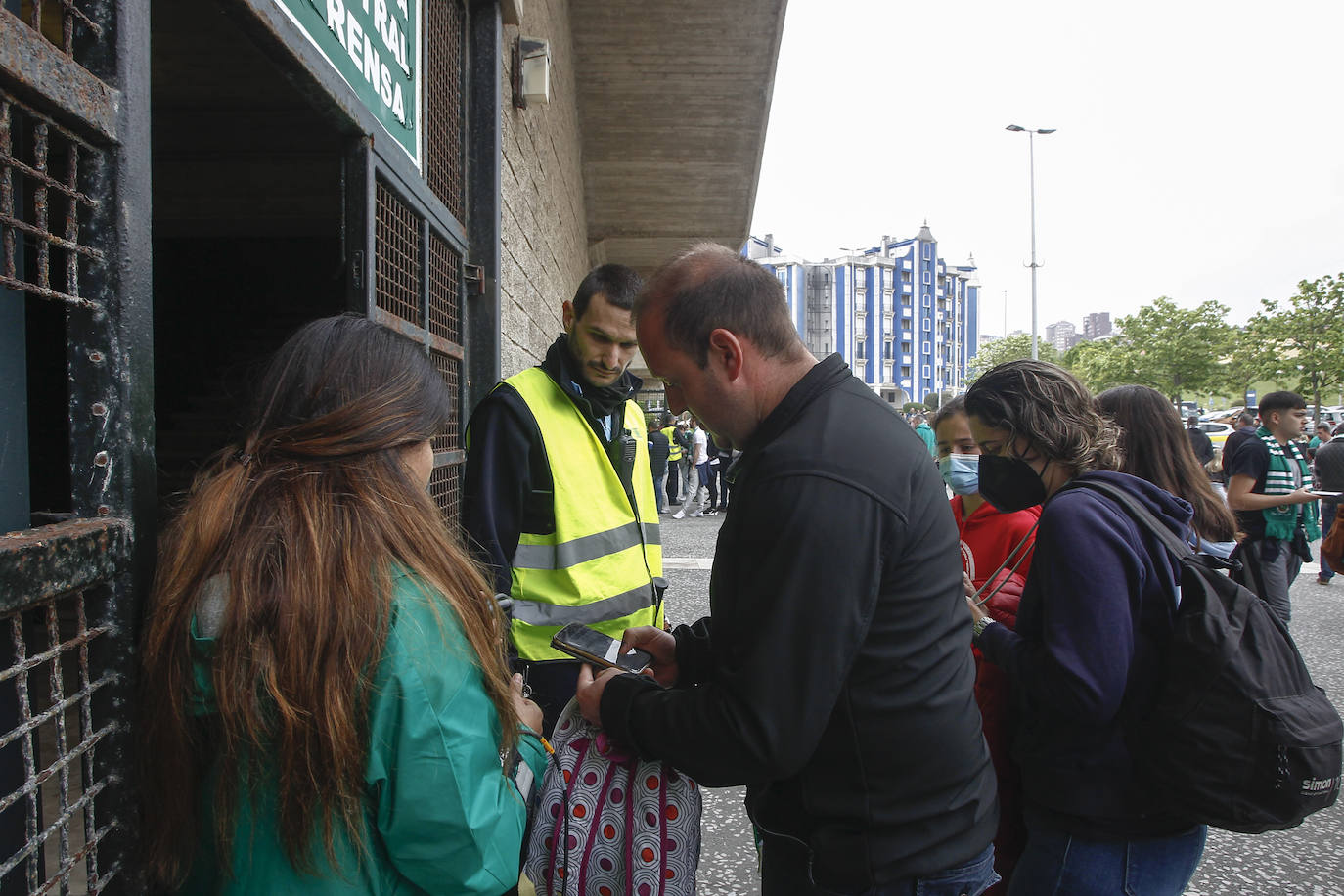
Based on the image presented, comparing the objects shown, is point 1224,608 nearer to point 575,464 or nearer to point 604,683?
point 604,683

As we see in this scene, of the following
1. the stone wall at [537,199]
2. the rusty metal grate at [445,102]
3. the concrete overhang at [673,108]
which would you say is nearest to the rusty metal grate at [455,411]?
the stone wall at [537,199]

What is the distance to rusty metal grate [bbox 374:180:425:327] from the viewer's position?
7.61 feet

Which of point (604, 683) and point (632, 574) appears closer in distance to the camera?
point (604, 683)

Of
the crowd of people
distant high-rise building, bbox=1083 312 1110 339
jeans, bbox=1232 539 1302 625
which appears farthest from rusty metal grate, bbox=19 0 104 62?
distant high-rise building, bbox=1083 312 1110 339

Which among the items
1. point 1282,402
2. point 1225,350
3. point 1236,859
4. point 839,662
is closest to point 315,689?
point 839,662

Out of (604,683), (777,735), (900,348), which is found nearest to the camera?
(777,735)

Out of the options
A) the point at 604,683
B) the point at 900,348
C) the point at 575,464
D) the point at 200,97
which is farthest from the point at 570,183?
the point at 900,348

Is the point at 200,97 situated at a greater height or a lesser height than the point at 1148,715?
greater

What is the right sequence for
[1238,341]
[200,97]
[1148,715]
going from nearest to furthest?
[1148,715]
[200,97]
[1238,341]

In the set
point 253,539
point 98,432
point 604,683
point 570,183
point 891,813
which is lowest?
point 891,813

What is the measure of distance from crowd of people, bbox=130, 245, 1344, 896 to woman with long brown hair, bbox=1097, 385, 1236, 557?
344 mm

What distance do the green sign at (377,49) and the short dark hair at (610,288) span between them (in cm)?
74

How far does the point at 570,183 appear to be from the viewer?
26.6 feet

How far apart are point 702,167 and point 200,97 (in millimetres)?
5165
